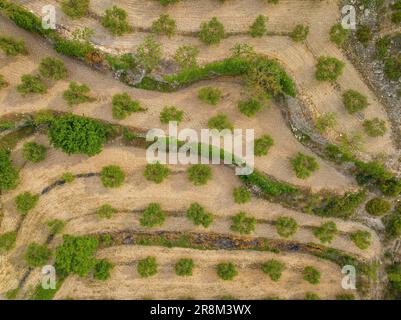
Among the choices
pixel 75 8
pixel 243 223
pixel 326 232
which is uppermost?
pixel 75 8

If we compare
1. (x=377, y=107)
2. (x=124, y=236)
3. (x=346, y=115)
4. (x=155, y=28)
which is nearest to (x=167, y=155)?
(x=124, y=236)

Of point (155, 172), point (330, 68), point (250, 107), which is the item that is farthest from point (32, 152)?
point (330, 68)

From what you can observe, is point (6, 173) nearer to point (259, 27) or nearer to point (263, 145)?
point (263, 145)

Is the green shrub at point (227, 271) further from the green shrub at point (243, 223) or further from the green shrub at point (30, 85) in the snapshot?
the green shrub at point (30, 85)

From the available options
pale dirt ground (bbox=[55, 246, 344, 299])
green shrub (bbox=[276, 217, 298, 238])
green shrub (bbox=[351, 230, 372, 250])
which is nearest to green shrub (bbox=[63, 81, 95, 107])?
pale dirt ground (bbox=[55, 246, 344, 299])

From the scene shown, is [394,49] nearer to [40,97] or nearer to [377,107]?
[377,107]

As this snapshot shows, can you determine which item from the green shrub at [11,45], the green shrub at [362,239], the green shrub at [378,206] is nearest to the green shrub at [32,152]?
the green shrub at [11,45]
